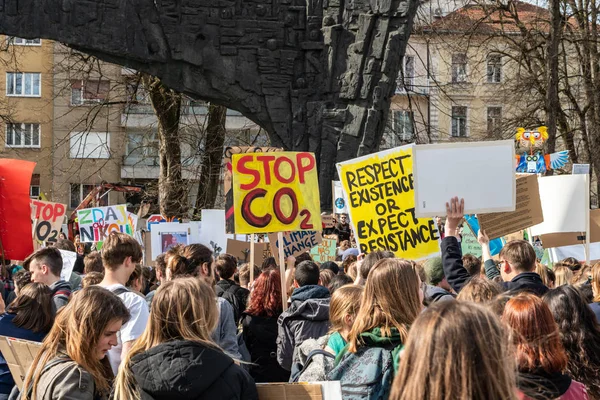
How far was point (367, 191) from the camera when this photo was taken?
648 cm

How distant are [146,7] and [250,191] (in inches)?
275

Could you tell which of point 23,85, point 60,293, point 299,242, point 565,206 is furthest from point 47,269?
point 23,85

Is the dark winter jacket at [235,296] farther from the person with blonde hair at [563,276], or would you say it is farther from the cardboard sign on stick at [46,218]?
the cardboard sign on stick at [46,218]

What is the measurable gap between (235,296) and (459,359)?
437 cm

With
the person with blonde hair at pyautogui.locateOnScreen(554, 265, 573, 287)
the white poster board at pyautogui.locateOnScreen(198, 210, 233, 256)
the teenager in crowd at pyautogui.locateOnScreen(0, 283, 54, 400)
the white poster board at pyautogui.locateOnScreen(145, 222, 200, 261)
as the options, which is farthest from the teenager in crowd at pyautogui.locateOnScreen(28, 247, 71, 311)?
the white poster board at pyautogui.locateOnScreen(198, 210, 233, 256)

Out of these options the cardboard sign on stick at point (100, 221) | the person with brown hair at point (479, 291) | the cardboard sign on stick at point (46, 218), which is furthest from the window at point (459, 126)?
the person with brown hair at point (479, 291)

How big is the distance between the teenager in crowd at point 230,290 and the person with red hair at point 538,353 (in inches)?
133

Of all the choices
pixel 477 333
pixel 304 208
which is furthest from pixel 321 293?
pixel 477 333

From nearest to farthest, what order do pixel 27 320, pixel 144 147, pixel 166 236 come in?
pixel 27 320, pixel 166 236, pixel 144 147

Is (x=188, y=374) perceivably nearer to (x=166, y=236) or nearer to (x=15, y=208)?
(x=15, y=208)

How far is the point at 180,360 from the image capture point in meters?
3.12

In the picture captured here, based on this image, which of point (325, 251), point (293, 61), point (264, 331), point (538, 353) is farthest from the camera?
point (293, 61)

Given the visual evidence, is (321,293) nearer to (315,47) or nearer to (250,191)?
(250,191)

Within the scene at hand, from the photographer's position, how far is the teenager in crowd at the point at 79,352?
3326 mm
